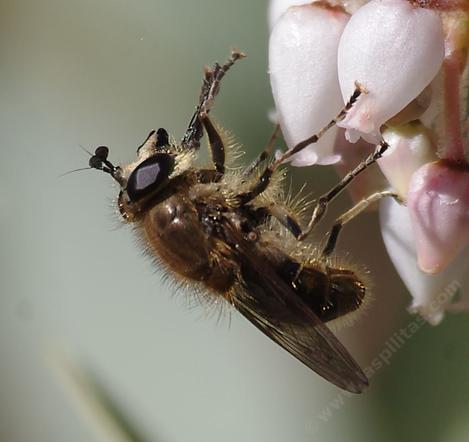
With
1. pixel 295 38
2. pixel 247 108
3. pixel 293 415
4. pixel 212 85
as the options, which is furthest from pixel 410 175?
pixel 293 415

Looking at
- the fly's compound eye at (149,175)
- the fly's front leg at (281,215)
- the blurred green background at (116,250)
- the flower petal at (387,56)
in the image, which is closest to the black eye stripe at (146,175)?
the fly's compound eye at (149,175)

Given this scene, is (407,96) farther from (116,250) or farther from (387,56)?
(116,250)

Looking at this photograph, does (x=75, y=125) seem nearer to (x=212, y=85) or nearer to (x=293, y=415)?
(x=293, y=415)

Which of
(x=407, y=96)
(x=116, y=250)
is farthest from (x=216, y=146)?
(x=116, y=250)

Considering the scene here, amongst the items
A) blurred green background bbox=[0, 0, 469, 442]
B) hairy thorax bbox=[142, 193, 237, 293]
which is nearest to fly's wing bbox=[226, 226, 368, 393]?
hairy thorax bbox=[142, 193, 237, 293]

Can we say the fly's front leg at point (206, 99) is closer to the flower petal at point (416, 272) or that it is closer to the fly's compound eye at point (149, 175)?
the fly's compound eye at point (149, 175)
